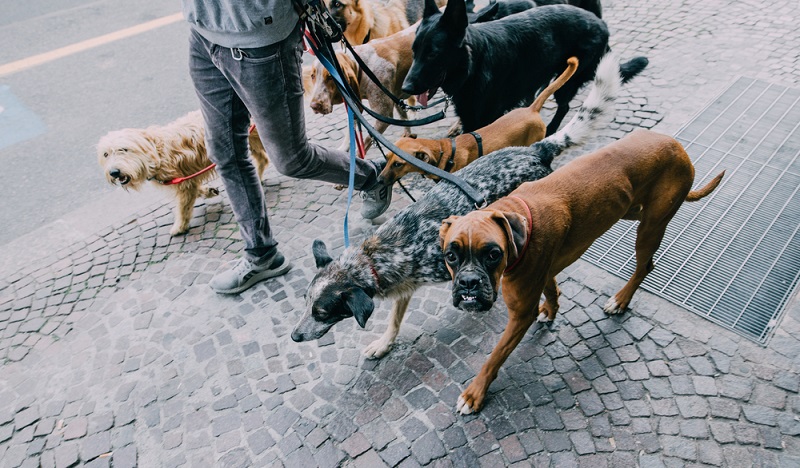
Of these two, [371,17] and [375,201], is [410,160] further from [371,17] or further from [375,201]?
[371,17]

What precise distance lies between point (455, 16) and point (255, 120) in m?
1.90

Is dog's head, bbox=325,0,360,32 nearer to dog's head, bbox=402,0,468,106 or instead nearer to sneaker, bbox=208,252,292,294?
dog's head, bbox=402,0,468,106

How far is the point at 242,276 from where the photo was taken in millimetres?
4039

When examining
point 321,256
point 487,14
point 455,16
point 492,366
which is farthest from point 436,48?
point 492,366

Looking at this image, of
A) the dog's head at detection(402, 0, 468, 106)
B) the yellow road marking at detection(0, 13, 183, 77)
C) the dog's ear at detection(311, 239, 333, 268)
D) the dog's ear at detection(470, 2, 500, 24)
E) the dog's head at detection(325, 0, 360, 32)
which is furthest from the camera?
the yellow road marking at detection(0, 13, 183, 77)

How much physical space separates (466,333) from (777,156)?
3.60 m

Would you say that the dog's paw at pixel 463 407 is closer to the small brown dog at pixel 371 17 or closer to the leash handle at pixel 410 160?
the leash handle at pixel 410 160

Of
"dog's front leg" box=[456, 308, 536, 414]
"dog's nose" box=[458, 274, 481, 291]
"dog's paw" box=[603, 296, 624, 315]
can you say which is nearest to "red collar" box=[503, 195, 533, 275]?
"dog's nose" box=[458, 274, 481, 291]

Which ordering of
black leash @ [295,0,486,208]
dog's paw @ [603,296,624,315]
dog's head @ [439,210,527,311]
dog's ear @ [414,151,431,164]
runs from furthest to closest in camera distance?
1. dog's ear @ [414,151,431,164]
2. dog's paw @ [603,296,624,315]
3. black leash @ [295,0,486,208]
4. dog's head @ [439,210,527,311]

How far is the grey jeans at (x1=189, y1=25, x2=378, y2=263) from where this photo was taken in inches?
118

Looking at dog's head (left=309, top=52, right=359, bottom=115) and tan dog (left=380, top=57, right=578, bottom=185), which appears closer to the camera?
tan dog (left=380, top=57, right=578, bottom=185)

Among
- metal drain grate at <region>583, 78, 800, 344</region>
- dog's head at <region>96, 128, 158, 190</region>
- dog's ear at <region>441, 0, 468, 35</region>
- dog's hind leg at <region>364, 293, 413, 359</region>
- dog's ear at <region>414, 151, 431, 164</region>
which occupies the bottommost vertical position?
metal drain grate at <region>583, 78, 800, 344</region>

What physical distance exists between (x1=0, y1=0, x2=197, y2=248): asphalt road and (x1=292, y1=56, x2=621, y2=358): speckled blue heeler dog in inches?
123

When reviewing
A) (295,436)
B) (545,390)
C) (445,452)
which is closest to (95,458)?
(295,436)
